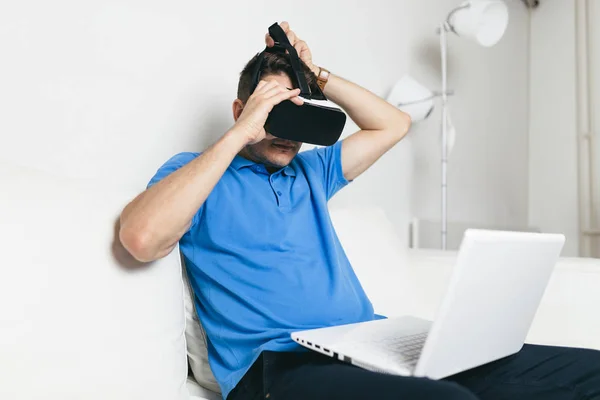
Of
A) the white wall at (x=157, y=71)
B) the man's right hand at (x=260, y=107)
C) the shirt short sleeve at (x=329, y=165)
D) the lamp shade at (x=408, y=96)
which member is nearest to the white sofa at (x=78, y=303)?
the white wall at (x=157, y=71)

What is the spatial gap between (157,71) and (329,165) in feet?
1.51

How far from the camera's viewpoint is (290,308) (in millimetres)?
A: 1123

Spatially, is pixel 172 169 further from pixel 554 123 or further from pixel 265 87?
pixel 554 123

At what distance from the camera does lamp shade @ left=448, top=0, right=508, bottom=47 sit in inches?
87.6

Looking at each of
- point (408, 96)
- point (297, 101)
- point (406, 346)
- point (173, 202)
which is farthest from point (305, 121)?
point (408, 96)

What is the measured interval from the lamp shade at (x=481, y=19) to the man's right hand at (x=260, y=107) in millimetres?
1367

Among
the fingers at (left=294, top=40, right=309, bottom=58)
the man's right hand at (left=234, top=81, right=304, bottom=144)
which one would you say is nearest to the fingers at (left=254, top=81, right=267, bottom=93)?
the man's right hand at (left=234, top=81, right=304, bottom=144)

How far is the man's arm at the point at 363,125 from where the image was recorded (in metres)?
1.45

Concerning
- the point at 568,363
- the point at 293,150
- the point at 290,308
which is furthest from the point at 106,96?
the point at 568,363

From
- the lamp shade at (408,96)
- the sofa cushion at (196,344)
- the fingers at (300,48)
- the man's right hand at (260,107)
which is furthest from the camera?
the lamp shade at (408,96)

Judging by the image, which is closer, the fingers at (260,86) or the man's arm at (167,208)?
the man's arm at (167,208)

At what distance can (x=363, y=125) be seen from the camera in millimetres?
1496

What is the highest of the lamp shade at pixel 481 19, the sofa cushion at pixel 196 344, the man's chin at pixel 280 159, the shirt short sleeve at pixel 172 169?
the lamp shade at pixel 481 19

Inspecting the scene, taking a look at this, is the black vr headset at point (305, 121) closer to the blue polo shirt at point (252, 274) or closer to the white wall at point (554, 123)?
the blue polo shirt at point (252, 274)
